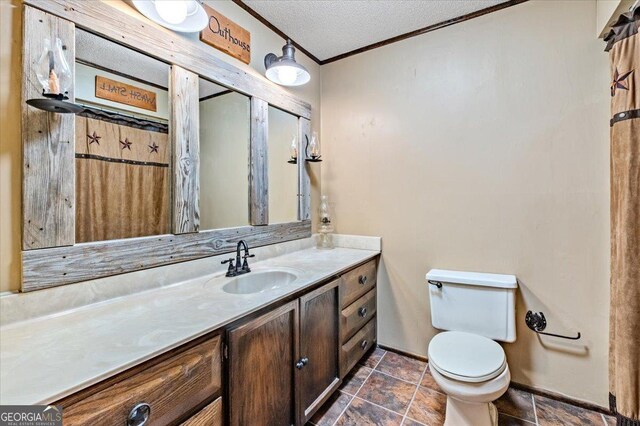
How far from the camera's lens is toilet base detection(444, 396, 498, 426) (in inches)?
52.6

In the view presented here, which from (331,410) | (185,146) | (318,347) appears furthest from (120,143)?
(331,410)

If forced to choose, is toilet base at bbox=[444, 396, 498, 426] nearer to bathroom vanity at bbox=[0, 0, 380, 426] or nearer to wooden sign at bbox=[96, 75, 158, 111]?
bathroom vanity at bbox=[0, 0, 380, 426]

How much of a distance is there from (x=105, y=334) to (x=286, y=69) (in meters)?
1.69

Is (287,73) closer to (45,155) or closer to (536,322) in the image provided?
(45,155)

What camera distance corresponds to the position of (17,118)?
0.95 metres

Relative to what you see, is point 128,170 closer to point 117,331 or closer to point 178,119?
point 178,119

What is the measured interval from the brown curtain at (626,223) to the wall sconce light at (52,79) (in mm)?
2270

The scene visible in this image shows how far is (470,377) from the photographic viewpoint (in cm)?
125

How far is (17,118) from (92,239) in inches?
19.0

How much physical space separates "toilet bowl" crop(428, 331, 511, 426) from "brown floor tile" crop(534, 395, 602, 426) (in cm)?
32

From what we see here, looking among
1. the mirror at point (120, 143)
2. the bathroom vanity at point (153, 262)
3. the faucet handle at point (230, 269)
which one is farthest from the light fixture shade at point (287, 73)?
the faucet handle at point (230, 269)

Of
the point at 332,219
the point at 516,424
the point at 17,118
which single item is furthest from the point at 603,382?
the point at 17,118

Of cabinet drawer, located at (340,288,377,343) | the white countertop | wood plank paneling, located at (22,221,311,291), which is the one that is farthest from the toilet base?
wood plank paneling, located at (22,221,311,291)

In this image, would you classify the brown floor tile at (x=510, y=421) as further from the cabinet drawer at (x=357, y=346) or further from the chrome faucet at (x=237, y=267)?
the chrome faucet at (x=237, y=267)
